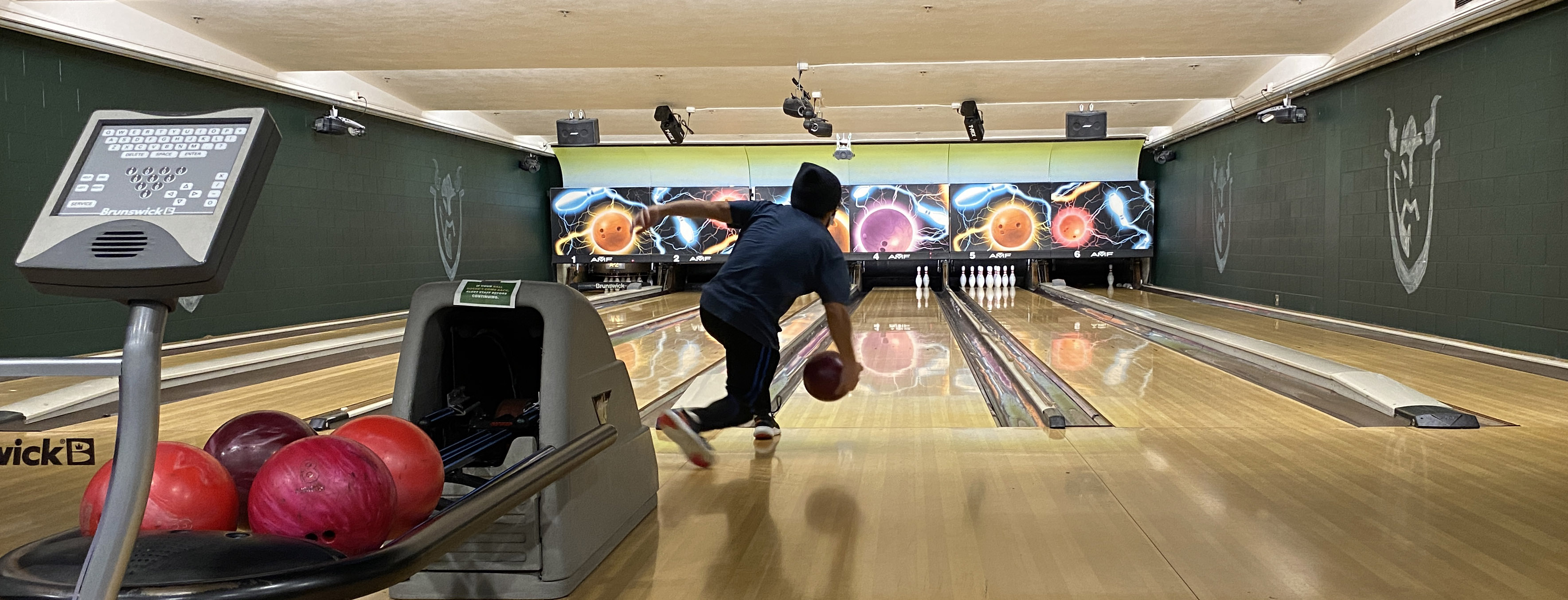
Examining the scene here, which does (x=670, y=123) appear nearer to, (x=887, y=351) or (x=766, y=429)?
(x=887, y=351)

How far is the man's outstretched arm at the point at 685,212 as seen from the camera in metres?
2.76

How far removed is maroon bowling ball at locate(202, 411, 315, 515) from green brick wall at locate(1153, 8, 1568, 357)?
571 cm

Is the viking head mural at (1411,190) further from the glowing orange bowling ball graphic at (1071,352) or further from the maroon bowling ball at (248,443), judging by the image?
the maroon bowling ball at (248,443)

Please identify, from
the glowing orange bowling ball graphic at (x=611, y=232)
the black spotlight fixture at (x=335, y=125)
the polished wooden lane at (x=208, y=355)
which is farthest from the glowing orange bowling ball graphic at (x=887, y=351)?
the glowing orange bowling ball graphic at (x=611, y=232)

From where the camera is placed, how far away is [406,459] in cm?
158

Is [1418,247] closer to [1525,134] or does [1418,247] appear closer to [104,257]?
[1525,134]

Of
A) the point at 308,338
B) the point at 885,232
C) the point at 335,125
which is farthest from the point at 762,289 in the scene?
the point at 885,232

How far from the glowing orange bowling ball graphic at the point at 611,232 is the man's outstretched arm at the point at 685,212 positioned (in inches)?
368

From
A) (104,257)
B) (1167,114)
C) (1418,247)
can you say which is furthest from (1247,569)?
(1167,114)

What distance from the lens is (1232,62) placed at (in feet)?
25.4

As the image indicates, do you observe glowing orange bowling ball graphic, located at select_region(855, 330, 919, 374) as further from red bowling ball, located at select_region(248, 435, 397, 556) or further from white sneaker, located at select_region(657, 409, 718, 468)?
red bowling ball, located at select_region(248, 435, 397, 556)

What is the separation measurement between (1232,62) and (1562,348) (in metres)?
3.47

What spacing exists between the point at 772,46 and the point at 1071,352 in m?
2.71

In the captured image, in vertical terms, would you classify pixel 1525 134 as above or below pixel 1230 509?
above
